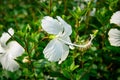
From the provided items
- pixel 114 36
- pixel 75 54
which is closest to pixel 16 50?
pixel 75 54

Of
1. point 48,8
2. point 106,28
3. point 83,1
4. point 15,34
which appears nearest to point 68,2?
point 83,1

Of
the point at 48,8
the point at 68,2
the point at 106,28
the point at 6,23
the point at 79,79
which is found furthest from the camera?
the point at 6,23

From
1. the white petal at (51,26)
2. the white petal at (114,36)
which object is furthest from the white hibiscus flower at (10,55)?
the white petal at (114,36)

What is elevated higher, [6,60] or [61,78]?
[6,60]

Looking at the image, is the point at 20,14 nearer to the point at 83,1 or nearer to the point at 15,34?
the point at 83,1

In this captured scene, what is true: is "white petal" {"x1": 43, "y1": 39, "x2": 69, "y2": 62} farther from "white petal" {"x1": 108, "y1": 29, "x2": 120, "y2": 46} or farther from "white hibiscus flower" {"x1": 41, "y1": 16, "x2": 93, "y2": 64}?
"white petal" {"x1": 108, "y1": 29, "x2": 120, "y2": 46}

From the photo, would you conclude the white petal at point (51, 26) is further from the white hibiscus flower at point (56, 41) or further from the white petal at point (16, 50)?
the white petal at point (16, 50)

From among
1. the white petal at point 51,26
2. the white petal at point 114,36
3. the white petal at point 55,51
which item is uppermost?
the white petal at point 51,26
